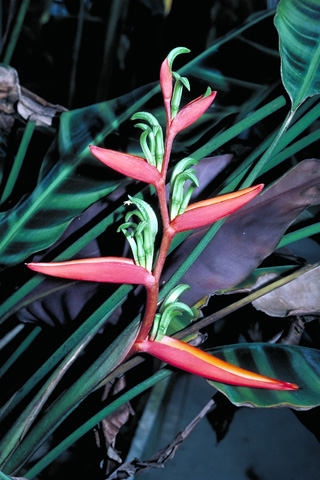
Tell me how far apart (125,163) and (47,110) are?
506 millimetres

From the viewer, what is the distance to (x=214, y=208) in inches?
11.0

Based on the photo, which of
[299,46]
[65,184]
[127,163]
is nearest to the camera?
[127,163]

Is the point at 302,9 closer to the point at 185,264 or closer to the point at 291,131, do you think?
the point at 291,131

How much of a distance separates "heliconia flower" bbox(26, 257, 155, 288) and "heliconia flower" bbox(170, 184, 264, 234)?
44mm

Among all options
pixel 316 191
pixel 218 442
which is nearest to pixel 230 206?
pixel 316 191

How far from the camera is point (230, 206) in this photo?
0.92ft

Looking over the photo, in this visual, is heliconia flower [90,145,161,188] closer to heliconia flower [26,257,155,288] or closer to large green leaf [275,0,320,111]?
heliconia flower [26,257,155,288]

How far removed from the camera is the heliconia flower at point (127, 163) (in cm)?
27

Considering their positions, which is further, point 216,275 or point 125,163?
point 216,275

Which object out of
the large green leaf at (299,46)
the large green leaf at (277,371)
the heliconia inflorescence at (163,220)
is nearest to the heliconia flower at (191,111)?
the heliconia inflorescence at (163,220)

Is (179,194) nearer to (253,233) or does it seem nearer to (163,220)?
(163,220)

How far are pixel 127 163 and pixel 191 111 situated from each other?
58mm

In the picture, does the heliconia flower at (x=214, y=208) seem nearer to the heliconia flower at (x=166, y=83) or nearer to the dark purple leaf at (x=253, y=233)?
the heliconia flower at (x=166, y=83)

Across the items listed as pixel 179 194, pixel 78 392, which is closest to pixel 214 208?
pixel 179 194
